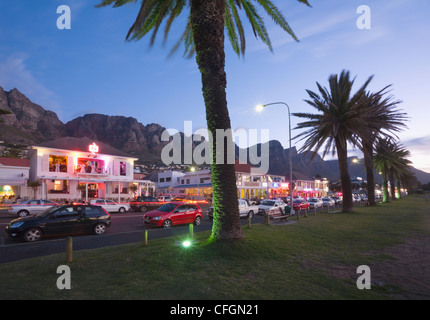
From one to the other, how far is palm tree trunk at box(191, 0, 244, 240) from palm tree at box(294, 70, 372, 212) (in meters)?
17.2

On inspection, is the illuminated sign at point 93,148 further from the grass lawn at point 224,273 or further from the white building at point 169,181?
the white building at point 169,181

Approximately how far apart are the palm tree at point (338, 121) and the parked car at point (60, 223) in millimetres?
18531

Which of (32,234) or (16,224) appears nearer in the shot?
(16,224)

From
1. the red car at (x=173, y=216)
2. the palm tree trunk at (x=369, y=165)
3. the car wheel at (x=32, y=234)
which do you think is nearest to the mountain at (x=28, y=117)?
the red car at (x=173, y=216)

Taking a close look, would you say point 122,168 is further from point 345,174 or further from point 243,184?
point 345,174

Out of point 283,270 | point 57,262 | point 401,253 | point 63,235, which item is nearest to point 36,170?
point 63,235

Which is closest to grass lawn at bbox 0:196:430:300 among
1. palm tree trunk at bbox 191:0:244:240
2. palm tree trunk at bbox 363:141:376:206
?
palm tree trunk at bbox 191:0:244:240

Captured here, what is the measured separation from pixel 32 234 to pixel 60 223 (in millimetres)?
1148

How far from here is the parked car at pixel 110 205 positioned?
82.2 ft

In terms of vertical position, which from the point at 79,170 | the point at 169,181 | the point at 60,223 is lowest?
the point at 60,223

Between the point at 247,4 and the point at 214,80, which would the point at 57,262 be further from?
the point at 247,4

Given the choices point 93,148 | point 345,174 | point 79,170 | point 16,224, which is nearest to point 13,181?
point 79,170

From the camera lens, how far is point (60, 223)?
12.2 meters

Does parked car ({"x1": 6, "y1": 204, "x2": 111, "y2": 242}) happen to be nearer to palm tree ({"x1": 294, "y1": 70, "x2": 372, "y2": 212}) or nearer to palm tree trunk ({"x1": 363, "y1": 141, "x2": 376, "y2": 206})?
palm tree ({"x1": 294, "y1": 70, "x2": 372, "y2": 212})
